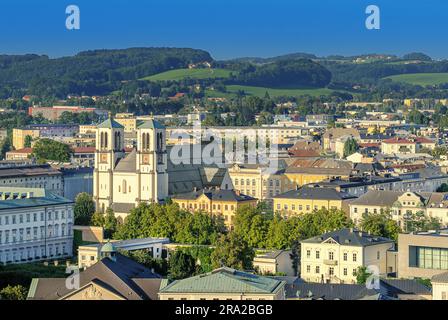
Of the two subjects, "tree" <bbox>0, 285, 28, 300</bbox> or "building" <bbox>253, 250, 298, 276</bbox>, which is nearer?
"tree" <bbox>0, 285, 28, 300</bbox>

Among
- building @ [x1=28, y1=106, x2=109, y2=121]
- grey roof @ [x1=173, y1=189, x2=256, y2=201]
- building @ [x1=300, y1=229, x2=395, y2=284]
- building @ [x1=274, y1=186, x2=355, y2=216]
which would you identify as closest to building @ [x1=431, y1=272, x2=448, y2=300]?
building @ [x1=300, y1=229, x2=395, y2=284]

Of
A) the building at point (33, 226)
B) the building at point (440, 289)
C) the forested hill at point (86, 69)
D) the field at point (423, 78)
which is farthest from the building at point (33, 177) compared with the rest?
the field at point (423, 78)

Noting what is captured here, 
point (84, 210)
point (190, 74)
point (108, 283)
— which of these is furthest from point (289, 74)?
point (108, 283)

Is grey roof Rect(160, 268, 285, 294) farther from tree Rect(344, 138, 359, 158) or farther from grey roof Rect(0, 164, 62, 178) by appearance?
tree Rect(344, 138, 359, 158)

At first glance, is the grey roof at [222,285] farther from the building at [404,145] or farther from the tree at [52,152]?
the building at [404,145]
